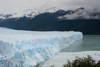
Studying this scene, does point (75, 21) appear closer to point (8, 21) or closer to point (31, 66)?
point (8, 21)

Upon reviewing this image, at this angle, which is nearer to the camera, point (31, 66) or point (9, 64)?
point (9, 64)

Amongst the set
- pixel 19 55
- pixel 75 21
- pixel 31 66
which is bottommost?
pixel 31 66

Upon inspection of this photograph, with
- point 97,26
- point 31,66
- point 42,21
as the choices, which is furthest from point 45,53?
point 42,21

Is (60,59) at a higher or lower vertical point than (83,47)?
higher

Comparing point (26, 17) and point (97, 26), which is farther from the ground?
point (26, 17)

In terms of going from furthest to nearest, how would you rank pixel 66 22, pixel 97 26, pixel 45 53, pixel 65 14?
pixel 65 14, pixel 66 22, pixel 97 26, pixel 45 53

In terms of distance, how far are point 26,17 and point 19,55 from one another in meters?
71.2

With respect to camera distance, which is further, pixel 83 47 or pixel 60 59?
pixel 83 47

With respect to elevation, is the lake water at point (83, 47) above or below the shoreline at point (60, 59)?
below

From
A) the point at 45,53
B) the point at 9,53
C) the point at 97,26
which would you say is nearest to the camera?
the point at 9,53

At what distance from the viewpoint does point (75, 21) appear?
2295 inches

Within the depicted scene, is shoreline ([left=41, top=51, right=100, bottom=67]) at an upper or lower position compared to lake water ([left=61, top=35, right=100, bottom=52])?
upper

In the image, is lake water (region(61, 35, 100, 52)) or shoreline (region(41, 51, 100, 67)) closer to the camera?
shoreline (region(41, 51, 100, 67))

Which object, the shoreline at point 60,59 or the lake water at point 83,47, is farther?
the lake water at point 83,47
